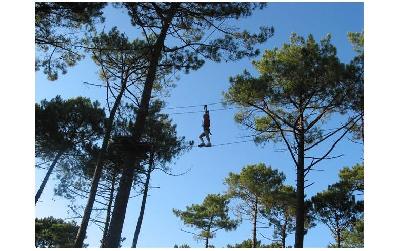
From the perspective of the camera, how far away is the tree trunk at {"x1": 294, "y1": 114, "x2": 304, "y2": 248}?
11.2 m

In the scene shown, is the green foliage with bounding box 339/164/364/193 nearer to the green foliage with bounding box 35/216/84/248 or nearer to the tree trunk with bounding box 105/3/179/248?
the tree trunk with bounding box 105/3/179/248

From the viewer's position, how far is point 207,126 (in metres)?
11.7

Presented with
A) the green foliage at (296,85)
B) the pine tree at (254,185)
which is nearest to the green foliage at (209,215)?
the pine tree at (254,185)

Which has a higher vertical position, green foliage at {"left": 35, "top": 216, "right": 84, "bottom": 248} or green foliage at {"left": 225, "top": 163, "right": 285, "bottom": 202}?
green foliage at {"left": 225, "top": 163, "right": 285, "bottom": 202}

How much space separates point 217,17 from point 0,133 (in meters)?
6.30

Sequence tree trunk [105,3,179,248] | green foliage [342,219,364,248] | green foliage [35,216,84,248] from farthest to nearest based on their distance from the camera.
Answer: green foliage [35,216,84,248], green foliage [342,219,364,248], tree trunk [105,3,179,248]

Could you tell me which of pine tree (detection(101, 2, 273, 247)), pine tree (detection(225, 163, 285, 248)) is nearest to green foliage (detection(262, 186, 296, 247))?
pine tree (detection(225, 163, 285, 248))

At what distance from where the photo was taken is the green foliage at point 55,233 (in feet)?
68.9

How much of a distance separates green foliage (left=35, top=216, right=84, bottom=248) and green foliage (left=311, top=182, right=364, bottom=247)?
11.2 m

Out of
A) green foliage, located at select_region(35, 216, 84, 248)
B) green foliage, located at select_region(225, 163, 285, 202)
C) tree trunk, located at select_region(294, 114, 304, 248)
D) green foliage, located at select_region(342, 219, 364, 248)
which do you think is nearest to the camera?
tree trunk, located at select_region(294, 114, 304, 248)

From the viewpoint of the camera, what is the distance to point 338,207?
55.8 ft

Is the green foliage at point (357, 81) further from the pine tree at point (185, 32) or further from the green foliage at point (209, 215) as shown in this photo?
the green foliage at point (209, 215)

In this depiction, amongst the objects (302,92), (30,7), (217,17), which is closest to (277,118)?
(302,92)

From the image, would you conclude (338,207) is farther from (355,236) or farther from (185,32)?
(185,32)
